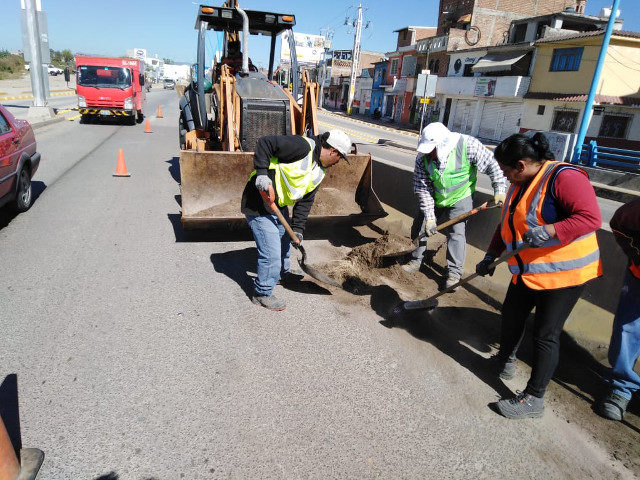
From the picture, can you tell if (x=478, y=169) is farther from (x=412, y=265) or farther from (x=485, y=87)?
(x=485, y=87)

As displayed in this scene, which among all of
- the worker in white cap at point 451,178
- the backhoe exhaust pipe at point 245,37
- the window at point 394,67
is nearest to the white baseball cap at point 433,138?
the worker in white cap at point 451,178

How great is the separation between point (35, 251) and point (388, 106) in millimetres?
45600

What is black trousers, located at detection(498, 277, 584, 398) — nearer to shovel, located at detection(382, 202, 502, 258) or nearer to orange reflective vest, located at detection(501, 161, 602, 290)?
orange reflective vest, located at detection(501, 161, 602, 290)

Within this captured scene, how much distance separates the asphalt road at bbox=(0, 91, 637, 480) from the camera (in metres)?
2.42

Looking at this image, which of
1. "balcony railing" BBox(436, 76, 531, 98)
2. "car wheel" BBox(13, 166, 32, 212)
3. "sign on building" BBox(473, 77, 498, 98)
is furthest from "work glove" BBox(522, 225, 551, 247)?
"sign on building" BBox(473, 77, 498, 98)

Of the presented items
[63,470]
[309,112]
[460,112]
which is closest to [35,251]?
[63,470]

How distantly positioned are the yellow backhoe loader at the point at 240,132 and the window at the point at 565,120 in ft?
78.1

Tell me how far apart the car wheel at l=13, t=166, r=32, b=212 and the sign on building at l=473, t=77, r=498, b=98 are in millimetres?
30618

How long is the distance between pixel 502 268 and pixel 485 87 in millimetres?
30574

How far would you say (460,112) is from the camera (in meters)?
35.8

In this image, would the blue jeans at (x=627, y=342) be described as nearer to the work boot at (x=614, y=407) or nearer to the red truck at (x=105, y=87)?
the work boot at (x=614, y=407)

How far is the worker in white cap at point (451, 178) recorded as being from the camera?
4402 millimetres

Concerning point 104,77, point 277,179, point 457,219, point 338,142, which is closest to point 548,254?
point 457,219

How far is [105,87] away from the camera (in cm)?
1755
